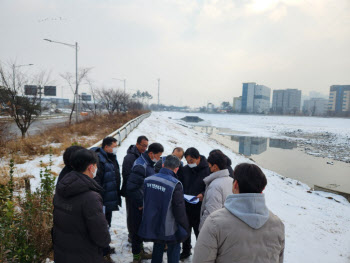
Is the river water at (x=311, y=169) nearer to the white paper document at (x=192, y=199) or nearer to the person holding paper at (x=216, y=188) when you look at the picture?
the white paper document at (x=192, y=199)

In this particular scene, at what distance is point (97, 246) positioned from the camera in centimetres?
224

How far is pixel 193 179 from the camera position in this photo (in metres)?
3.76

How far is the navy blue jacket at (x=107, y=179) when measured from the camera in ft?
11.5

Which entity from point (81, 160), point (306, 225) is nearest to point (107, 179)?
point (81, 160)

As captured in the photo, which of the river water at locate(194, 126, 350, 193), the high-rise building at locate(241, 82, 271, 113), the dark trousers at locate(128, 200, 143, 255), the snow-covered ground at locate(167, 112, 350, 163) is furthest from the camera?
the high-rise building at locate(241, 82, 271, 113)

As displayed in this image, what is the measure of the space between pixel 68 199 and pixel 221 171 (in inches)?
68.2

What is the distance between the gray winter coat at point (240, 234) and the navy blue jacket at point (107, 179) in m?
2.18

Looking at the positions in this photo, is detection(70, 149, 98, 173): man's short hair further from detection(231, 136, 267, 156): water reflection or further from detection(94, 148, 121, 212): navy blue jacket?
detection(231, 136, 267, 156): water reflection

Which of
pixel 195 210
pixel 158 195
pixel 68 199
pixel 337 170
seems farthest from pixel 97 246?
pixel 337 170

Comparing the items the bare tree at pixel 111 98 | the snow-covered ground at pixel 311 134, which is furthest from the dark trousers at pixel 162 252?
the bare tree at pixel 111 98

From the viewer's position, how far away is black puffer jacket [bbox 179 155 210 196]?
3.68 meters

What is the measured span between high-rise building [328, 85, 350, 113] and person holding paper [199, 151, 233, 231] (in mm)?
144597

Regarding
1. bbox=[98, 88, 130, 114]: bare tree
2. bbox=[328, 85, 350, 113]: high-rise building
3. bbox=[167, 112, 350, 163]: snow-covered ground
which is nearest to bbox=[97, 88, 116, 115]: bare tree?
bbox=[98, 88, 130, 114]: bare tree

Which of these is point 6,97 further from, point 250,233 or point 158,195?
point 250,233
